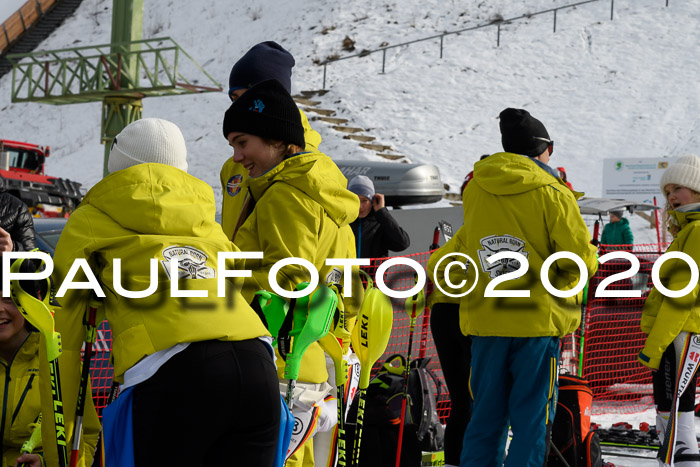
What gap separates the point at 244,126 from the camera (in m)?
3.25

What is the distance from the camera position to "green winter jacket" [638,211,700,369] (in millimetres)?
4688

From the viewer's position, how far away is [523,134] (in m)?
4.36

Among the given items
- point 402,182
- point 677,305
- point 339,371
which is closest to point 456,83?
point 402,182

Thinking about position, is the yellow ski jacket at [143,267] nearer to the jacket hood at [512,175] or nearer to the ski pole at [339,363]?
the ski pole at [339,363]

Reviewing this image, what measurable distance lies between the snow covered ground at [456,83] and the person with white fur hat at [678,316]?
1514 centimetres

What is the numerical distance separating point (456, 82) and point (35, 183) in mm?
13437

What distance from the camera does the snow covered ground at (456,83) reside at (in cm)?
2416

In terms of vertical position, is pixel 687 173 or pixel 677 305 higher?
pixel 687 173

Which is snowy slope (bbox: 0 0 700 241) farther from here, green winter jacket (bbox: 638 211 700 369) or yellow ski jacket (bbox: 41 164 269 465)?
yellow ski jacket (bbox: 41 164 269 465)

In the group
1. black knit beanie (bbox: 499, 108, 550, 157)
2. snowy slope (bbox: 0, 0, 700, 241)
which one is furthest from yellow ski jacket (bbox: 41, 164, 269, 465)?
snowy slope (bbox: 0, 0, 700, 241)

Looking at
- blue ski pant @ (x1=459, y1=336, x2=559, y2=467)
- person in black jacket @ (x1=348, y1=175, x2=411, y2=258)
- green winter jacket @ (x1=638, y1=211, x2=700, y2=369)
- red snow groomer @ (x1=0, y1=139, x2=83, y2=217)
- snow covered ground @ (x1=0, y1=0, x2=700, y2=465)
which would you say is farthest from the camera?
snow covered ground @ (x1=0, y1=0, x2=700, y2=465)

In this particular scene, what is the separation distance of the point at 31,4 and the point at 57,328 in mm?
42145

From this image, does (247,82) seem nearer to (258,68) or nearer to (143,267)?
(258,68)

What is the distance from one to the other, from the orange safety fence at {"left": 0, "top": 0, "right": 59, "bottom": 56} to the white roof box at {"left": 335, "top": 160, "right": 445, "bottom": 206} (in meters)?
33.3
